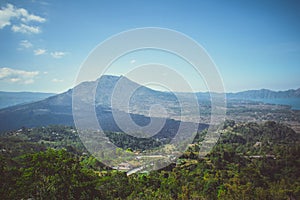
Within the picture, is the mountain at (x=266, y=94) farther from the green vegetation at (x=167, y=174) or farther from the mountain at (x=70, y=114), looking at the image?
the green vegetation at (x=167, y=174)

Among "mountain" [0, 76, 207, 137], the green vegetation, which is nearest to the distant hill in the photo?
"mountain" [0, 76, 207, 137]

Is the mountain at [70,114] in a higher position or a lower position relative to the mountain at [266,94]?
lower

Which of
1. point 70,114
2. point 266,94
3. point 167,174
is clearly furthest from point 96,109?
point 266,94

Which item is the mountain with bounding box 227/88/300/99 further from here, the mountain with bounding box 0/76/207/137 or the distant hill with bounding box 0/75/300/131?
the mountain with bounding box 0/76/207/137

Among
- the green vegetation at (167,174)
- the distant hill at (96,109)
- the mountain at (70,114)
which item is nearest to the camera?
the green vegetation at (167,174)

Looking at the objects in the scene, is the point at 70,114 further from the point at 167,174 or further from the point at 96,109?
the point at 167,174

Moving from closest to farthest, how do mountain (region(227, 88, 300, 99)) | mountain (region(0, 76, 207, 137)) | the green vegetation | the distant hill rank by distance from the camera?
the green vegetation < mountain (region(0, 76, 207, 137)) < the distant hill < mountain (region(227, 88, 300, 99))

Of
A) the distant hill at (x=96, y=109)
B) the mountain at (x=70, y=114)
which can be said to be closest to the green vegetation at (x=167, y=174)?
the distant hill at (x=96, y=109)

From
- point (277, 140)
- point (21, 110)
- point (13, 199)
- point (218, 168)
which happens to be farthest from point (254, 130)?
point (21, 110)
